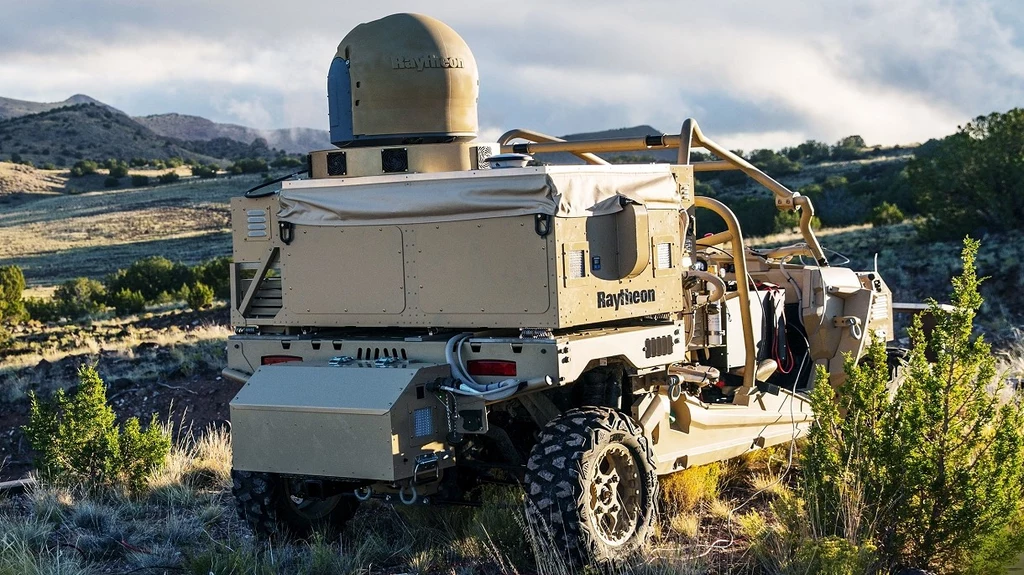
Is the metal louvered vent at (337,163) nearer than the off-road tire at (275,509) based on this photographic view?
No

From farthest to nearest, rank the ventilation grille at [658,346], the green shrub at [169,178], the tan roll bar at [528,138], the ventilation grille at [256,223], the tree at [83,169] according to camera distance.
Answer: the tree at [83,169], the green shrub at [169,178], the tan roll bar at [528,138], the ventilation grille at [256,223], the ventilation grille at [658,346]

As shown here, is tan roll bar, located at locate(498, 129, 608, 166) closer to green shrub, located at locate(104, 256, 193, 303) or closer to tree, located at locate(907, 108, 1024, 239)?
tree, located at locate(907, 108, 1024, 239)

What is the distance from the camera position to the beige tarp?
21.9 ft

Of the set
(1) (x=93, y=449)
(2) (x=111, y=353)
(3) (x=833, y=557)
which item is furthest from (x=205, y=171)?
(3) (x=833, y=557)

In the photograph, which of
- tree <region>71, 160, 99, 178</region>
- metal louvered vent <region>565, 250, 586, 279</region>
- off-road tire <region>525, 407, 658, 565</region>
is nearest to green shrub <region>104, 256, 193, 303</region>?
off-road tire <region>525, 407, 658, 565</region>

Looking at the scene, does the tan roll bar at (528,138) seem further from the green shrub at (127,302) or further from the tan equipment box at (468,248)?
the green shrub at (127,302)

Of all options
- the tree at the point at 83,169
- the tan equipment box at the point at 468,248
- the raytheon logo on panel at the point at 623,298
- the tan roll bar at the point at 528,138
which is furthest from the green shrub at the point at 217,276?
the tree at the point at 83,169

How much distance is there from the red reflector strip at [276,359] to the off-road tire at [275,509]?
0.72 metres

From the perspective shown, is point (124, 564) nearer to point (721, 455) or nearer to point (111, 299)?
point (721, 455)

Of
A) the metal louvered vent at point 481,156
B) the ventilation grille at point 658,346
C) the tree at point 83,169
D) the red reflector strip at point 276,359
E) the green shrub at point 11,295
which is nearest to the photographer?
the ventilation grille at point 658,346

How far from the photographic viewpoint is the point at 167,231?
51.3m

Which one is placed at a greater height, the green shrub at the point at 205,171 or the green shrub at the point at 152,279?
the green shrub at the point at 205,171

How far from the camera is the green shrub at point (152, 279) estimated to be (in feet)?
102

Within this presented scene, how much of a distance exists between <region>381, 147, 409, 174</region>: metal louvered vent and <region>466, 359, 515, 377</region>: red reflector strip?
5.96 feet
